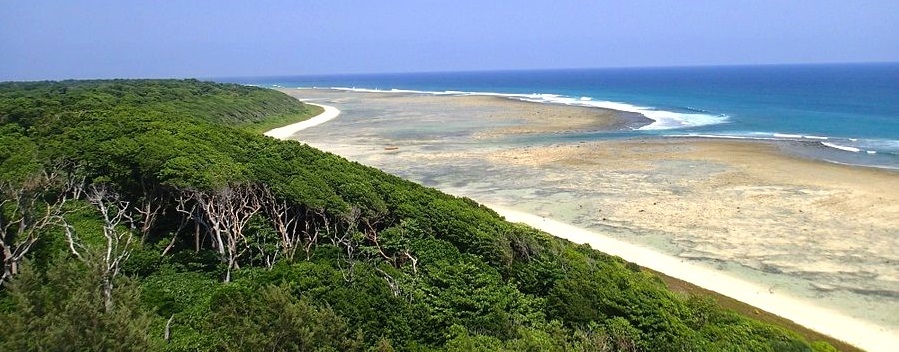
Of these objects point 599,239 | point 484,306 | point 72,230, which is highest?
point 72,230

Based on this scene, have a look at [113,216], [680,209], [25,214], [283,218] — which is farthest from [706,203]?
[25,214]

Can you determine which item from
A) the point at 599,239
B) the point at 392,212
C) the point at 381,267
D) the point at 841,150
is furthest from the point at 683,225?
the point at 841,150

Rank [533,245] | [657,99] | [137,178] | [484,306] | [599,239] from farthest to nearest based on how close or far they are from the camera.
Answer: [657,99]
[599,239]
[137,178]
[533,245]
[484,306]

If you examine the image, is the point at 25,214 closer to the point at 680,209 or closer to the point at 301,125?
the point at 680,209

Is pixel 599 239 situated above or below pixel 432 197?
below

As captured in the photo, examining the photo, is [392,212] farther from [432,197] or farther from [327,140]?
[327,140]

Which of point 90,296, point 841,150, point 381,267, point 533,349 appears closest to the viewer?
point 90,296

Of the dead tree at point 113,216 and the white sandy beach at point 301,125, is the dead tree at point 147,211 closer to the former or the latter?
the dead tree at point 113,216

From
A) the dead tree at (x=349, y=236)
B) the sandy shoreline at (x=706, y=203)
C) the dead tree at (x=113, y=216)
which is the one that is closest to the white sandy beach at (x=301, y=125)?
the sandy shoreline at (x=706, y=203)

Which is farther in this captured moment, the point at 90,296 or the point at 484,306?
the point at 484,306
